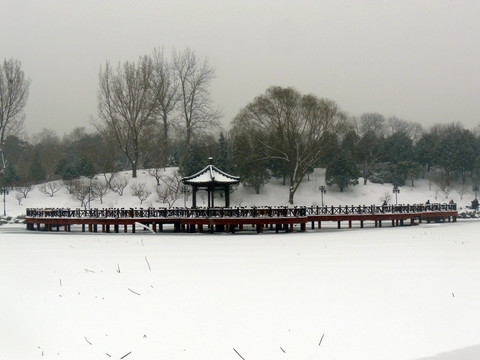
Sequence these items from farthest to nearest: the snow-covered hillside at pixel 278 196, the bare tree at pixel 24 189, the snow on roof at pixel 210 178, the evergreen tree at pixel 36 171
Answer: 1. the evergreen tree at pixel 36 171
2. the bare tree at pixel 24 189
3. the snow-covered hillside at pixel 278 196
4. the snow on roof at pixel 210 178

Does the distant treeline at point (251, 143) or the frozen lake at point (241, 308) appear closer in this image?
the frozen lake at point (241, 308)

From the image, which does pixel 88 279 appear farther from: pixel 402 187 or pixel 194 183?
pixel 402 187

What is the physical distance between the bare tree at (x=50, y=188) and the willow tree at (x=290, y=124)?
80.7 ft

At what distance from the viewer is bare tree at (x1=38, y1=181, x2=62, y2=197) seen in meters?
64.8

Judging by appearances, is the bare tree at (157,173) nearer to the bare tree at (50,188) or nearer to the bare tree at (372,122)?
the bare tree at (50,188)

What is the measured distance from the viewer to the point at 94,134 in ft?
332

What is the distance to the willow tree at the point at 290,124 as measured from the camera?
202 ft

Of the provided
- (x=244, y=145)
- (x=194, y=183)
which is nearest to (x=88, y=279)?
(x=194, y=183)

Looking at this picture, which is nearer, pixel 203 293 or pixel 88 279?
pixel 203 293

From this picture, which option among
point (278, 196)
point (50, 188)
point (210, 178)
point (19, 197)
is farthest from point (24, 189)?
point (210, 178)

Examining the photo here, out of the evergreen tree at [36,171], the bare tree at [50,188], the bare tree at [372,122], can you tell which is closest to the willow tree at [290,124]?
the bare tree at [50,188]

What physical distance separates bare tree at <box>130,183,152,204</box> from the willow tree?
46.3 feet

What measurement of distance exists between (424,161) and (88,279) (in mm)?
70346

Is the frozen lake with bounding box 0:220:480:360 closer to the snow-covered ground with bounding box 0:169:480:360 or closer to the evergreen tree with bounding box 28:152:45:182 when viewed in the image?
the snow-covered ground with bounding box 0:169:480:360
